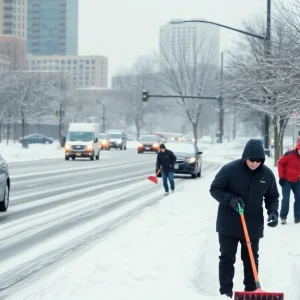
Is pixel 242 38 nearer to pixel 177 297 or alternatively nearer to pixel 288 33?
pixel 288 33

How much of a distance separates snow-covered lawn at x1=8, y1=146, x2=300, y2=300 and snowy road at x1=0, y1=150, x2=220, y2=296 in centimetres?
41

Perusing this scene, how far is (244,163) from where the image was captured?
744 centimetres

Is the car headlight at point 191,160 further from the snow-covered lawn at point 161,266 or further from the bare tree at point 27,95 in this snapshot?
the bare tree at point 27,95

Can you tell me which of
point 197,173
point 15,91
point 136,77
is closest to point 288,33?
point 197,173

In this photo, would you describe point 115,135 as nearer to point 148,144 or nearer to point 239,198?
point 148,144

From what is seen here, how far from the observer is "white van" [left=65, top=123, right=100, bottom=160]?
48562 mm

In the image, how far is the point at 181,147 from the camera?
32.6 metres

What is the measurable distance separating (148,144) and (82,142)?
19514mm

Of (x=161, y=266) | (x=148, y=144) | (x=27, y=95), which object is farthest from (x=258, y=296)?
(x=27, y=95)

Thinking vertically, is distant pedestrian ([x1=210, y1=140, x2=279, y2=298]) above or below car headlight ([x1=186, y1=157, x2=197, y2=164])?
above

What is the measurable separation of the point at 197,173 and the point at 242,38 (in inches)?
499

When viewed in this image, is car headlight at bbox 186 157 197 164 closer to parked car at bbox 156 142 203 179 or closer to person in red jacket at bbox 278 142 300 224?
parked car at bbox 156 142 203 179

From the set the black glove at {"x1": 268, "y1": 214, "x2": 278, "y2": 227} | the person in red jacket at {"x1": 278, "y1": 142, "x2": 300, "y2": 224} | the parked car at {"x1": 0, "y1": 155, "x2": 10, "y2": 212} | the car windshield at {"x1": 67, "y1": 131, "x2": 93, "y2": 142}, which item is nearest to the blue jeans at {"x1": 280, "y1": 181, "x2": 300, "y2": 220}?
the person in red jacket at {"x1": 278, "y1": 142, "x2": 300, "y2": 224}

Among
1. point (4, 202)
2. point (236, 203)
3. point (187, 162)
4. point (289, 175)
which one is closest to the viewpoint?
point (236, 203)
